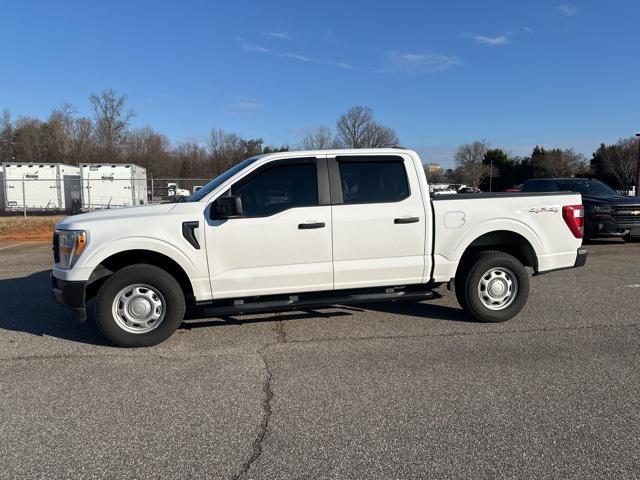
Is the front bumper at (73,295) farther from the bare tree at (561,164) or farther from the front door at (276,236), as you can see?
the bare tree at (561,164)

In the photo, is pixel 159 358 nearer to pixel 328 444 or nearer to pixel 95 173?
pixel 328 444

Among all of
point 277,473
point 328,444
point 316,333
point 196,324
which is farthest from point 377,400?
point 196,324

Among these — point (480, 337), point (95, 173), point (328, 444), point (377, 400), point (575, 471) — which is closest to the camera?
point (575, 471)

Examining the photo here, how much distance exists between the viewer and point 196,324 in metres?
5.83

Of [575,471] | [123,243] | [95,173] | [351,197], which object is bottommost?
[575,471]

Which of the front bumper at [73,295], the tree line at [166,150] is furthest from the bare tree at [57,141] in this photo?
the front bumper at [73,295]

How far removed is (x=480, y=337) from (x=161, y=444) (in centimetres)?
346

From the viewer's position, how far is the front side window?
201 inches

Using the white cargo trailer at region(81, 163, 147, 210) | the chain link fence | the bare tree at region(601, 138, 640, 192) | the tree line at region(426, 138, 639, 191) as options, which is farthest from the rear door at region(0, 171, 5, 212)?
the bare tree at region(601, 138, 640, 192)

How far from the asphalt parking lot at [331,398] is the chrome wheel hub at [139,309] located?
280 mm

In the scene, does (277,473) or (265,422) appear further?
(265,422)

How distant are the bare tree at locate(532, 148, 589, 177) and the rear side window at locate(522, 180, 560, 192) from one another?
54.2 metres

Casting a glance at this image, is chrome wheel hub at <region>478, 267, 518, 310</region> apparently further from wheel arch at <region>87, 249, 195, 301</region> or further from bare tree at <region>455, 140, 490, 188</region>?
bare tree at <region>455, 140, 490, 188</region>

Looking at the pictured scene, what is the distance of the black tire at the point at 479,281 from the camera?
559cm
